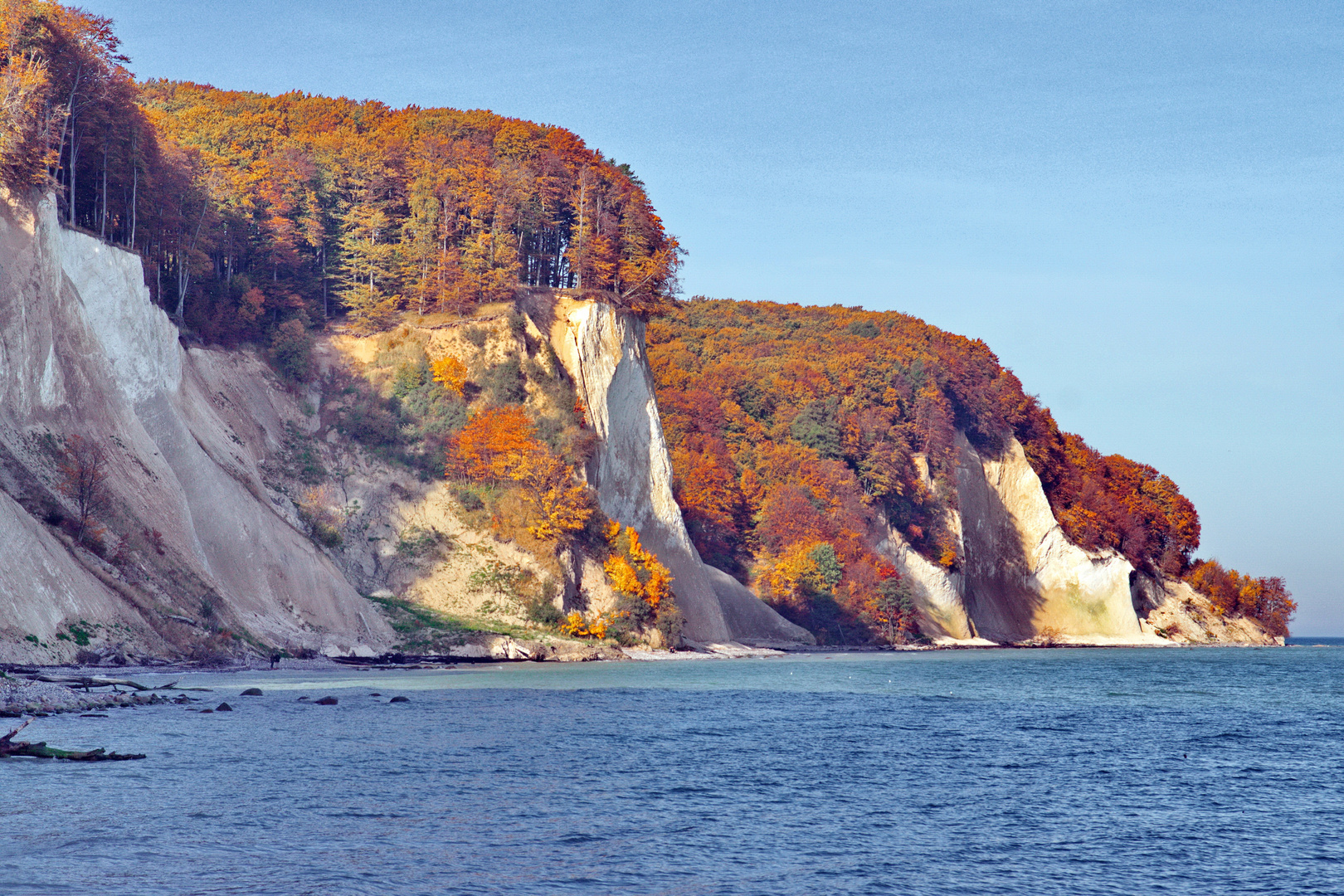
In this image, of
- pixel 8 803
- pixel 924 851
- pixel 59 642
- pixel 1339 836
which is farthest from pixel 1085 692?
pixel 8 803

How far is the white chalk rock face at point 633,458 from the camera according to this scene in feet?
253

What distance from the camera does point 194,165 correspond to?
70188mm

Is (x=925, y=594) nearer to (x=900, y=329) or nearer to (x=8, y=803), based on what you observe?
(x=900, y=329)

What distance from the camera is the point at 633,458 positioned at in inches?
3118

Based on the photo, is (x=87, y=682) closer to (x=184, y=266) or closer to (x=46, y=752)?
(x=46, y=752)

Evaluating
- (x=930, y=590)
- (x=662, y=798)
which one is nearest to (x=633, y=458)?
(x=930, y=590)

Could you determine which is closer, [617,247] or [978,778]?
[978,778]

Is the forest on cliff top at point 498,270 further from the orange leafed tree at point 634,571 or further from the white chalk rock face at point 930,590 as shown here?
the orange leafed tree at point 634,571

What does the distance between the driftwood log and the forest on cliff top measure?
35277mm

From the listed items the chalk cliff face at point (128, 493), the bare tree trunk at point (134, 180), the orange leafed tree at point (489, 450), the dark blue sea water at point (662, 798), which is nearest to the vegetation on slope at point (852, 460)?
the orange leafed tree at point (489, 450)

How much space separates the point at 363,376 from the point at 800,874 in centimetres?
6126

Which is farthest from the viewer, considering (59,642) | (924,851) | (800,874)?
(59,642)

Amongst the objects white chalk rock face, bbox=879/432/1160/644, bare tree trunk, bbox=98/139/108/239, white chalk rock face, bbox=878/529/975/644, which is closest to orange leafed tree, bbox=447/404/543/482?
bare tree trunk, bbox=98/139/108/239

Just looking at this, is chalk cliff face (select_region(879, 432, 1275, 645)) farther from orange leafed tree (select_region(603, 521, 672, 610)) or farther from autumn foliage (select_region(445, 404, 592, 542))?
autumn foliage (select_region(445, 404, 592, 542))
